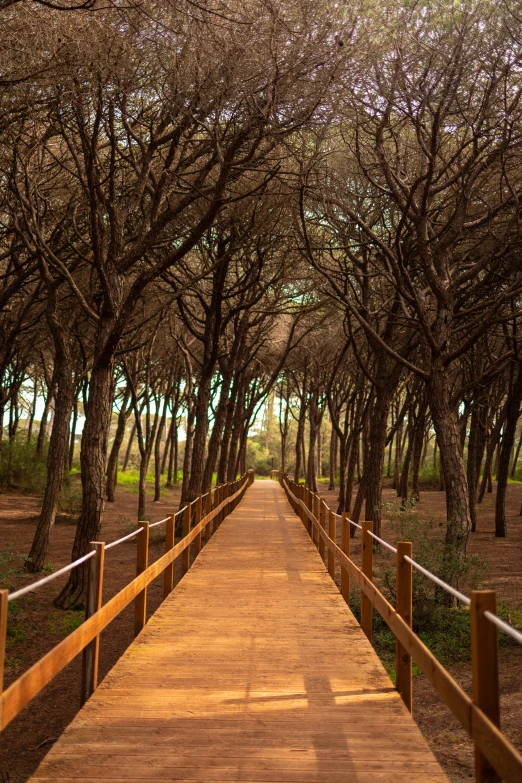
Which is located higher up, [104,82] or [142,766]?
[104,82]

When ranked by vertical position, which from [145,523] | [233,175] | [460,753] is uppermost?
[233,175]

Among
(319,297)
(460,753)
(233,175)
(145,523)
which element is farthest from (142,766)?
(319,297)

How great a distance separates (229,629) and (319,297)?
55.7 ft

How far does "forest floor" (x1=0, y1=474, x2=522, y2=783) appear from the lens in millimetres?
7191

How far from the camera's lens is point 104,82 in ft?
33.1

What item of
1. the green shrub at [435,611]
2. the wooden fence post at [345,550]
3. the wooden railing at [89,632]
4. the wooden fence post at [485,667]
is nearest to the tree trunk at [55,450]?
the wooden railing at [89,632]

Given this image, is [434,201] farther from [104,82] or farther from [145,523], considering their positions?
[145,523]

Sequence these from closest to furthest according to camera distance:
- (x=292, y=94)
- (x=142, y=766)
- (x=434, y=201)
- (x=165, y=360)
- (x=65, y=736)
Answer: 1. (x=142, y=766)
2. (x=65, y=736)
3. (x=292, y=94)
4. (x=434, y=201)
5. (x=165, y=360)

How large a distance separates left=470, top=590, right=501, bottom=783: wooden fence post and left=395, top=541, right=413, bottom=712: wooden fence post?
6.92ft

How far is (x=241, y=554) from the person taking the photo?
14.6 m

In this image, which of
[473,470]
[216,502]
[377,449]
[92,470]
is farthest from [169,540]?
[473,470]

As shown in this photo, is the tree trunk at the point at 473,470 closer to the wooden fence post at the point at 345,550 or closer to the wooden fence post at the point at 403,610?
the wooden fence post at the point at 345,550

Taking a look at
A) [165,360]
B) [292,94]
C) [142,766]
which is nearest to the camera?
[142,766]

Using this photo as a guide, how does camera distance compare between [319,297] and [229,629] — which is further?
[319,297]
